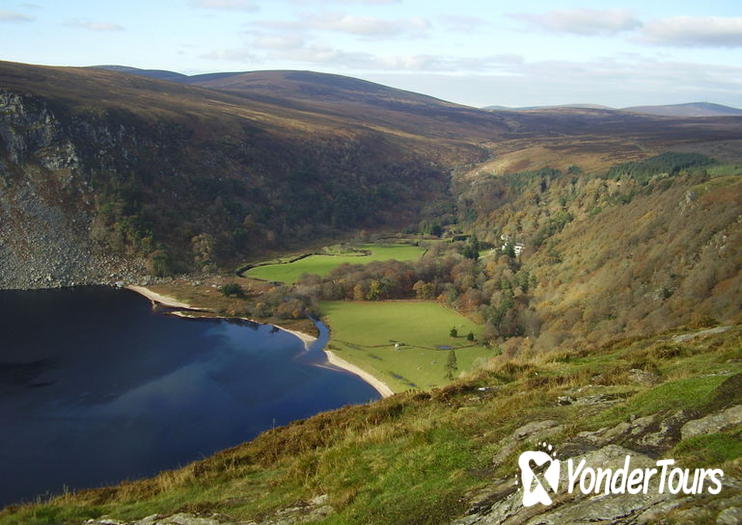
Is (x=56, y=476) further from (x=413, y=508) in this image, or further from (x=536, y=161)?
(x=536, y=161)

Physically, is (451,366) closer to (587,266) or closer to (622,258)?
(622,258)

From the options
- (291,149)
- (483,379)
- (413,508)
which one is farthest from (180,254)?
(413,508)

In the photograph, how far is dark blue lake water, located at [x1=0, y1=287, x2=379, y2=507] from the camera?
42.4m

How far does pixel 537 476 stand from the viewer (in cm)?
1137

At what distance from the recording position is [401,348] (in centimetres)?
6494

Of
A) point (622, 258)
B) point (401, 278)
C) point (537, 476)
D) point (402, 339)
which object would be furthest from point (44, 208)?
point (537, 476)

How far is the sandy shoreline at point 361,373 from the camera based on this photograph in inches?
2152

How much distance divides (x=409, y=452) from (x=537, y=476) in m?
4.28

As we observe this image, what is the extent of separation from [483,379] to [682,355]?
24.3 ft

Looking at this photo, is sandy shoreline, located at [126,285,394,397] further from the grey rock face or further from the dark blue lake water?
the grey rock face

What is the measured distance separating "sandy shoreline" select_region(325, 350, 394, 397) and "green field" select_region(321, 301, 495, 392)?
581 millimetres

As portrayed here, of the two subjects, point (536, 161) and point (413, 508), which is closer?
point (413, 508)

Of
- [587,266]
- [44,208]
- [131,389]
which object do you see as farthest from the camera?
[44,208]

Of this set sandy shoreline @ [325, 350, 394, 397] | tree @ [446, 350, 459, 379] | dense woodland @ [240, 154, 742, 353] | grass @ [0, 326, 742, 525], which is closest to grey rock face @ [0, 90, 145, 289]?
dense woodland @ [240, 154, 742, 353]
